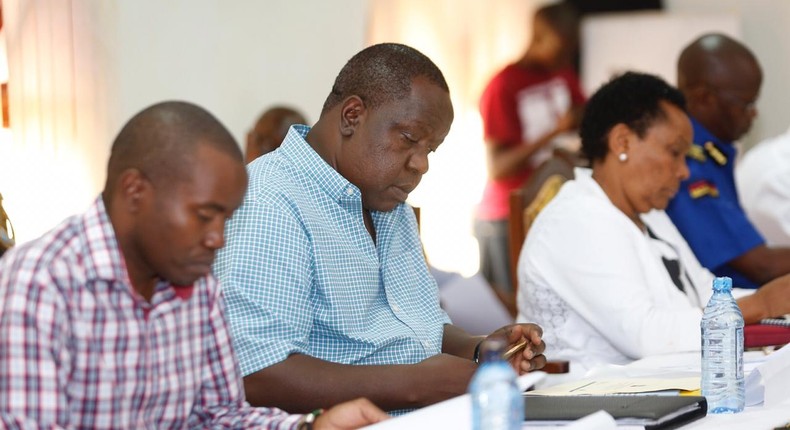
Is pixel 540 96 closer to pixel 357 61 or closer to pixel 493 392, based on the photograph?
pixel 357 61

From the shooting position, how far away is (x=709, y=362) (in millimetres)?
1976

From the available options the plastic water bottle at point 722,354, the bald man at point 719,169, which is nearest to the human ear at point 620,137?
the bald man at point 719,169

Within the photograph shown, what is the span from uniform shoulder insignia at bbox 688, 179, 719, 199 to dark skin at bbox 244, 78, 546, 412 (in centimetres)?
134

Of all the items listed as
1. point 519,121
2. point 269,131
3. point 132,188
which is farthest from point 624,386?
point 519,121

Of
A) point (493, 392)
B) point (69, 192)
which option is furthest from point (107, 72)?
point (493, 392)

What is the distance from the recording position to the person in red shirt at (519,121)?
547 cm

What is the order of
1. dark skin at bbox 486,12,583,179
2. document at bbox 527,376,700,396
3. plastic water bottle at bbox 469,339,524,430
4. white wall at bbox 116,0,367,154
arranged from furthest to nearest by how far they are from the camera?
dark skin at bbox 486,12,583,179, white wall at bbox 116,0,367,154, document at bbox 527,376,700,396, plastic water bottle at bbox 469,339,524,430

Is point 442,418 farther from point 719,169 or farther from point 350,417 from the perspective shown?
point 719,169

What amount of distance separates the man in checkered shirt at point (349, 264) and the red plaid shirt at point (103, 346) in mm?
246

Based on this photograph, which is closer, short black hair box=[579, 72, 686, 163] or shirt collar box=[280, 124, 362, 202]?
shirt collar box=[280, 124, 362, 202]

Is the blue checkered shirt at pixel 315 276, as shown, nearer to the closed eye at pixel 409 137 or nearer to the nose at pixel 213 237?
the closed eye at pixel 409 137

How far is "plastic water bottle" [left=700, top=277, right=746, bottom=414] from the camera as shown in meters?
1.91

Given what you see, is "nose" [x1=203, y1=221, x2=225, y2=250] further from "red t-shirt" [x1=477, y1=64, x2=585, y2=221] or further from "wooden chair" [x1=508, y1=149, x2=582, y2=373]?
"red t-shirt" [x1=477, y1=64, x2=585, y2=221]

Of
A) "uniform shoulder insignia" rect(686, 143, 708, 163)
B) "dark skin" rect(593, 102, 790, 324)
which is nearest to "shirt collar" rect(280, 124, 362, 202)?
"dark skin" rect(593, 102, 790, 324)
